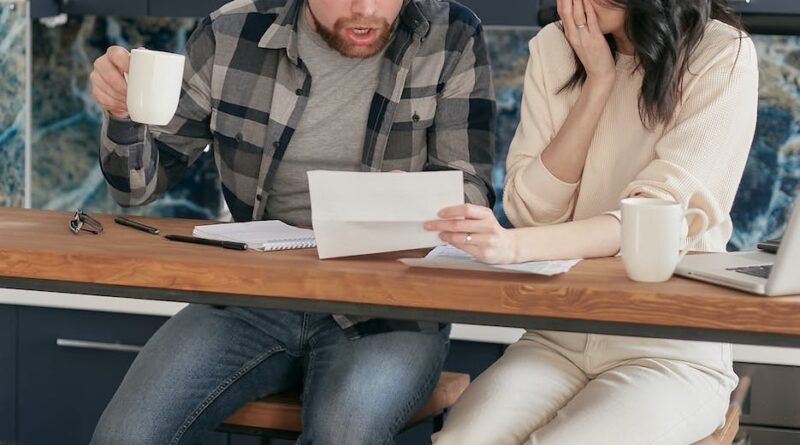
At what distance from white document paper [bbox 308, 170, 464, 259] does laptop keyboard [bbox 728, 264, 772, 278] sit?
15.1 inches

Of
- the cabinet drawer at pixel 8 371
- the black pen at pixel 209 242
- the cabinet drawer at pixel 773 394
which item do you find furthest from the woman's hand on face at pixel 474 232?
the cabinet drawer at pixel 8 371

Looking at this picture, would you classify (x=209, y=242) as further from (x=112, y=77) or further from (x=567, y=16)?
(x=567, y=16)

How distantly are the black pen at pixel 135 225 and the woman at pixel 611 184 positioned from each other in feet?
1.56

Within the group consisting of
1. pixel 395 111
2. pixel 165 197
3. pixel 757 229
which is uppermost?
pixel 395 111

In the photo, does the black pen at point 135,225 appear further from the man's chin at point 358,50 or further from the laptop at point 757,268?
the laptop at point 757,268

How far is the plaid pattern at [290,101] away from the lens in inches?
88.0

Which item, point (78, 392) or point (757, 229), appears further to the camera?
point (757, 229)

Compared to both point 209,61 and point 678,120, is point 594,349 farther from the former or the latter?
point 209,61

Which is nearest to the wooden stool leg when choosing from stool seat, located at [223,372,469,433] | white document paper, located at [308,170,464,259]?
stool seat, located at [223,372,469,433]

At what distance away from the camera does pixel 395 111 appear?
7.35 feet

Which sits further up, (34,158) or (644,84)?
(644,84)

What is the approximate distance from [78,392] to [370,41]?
1320mm

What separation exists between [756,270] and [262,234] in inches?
28.8

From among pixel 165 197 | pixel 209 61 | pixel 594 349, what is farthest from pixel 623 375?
pixel 165 197
